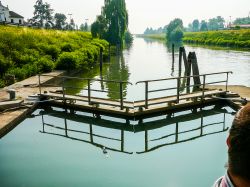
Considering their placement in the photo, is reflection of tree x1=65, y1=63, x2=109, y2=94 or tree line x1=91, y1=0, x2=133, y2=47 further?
tree line x1=91, y1=0, x2=133, y2=47

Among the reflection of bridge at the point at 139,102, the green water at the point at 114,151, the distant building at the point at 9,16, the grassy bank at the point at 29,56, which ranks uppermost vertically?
the distant building at the point at 9,16

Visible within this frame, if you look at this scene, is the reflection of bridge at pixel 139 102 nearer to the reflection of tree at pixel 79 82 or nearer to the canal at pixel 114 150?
the canal at pixel 114 150

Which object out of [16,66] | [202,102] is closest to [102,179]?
[202,102]

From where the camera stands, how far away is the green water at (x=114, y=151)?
7320mm

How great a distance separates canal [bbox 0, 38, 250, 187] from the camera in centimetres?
732

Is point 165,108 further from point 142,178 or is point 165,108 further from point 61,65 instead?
point 61,65

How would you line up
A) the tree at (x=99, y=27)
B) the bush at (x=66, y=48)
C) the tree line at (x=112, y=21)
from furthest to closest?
1. the tree line at (x=112, y=21)
2. the tree at (x=99, y=27)
3. the bush at (x=66, y=48)

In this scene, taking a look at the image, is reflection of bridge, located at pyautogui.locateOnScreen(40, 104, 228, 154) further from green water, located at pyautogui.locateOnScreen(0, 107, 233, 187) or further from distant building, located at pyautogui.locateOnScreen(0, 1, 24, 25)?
distant building, located at pyautogui.locateOnScreen(0, 1, 24, 25)

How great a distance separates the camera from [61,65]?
21641mm

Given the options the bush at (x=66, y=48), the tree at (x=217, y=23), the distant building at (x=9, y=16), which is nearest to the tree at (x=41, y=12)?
the distant building at (x=9, y=16)

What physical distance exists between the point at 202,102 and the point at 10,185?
A: 28.3 ft

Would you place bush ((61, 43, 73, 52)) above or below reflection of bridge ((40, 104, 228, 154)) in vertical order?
above

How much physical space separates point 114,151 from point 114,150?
0.26ft

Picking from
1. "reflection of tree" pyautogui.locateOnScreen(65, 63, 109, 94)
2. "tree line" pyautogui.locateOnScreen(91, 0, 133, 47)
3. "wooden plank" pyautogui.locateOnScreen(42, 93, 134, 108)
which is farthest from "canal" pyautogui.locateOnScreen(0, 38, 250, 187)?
"tree line" pyautogui.locateOnScreen(91, 0, 133, 47)
